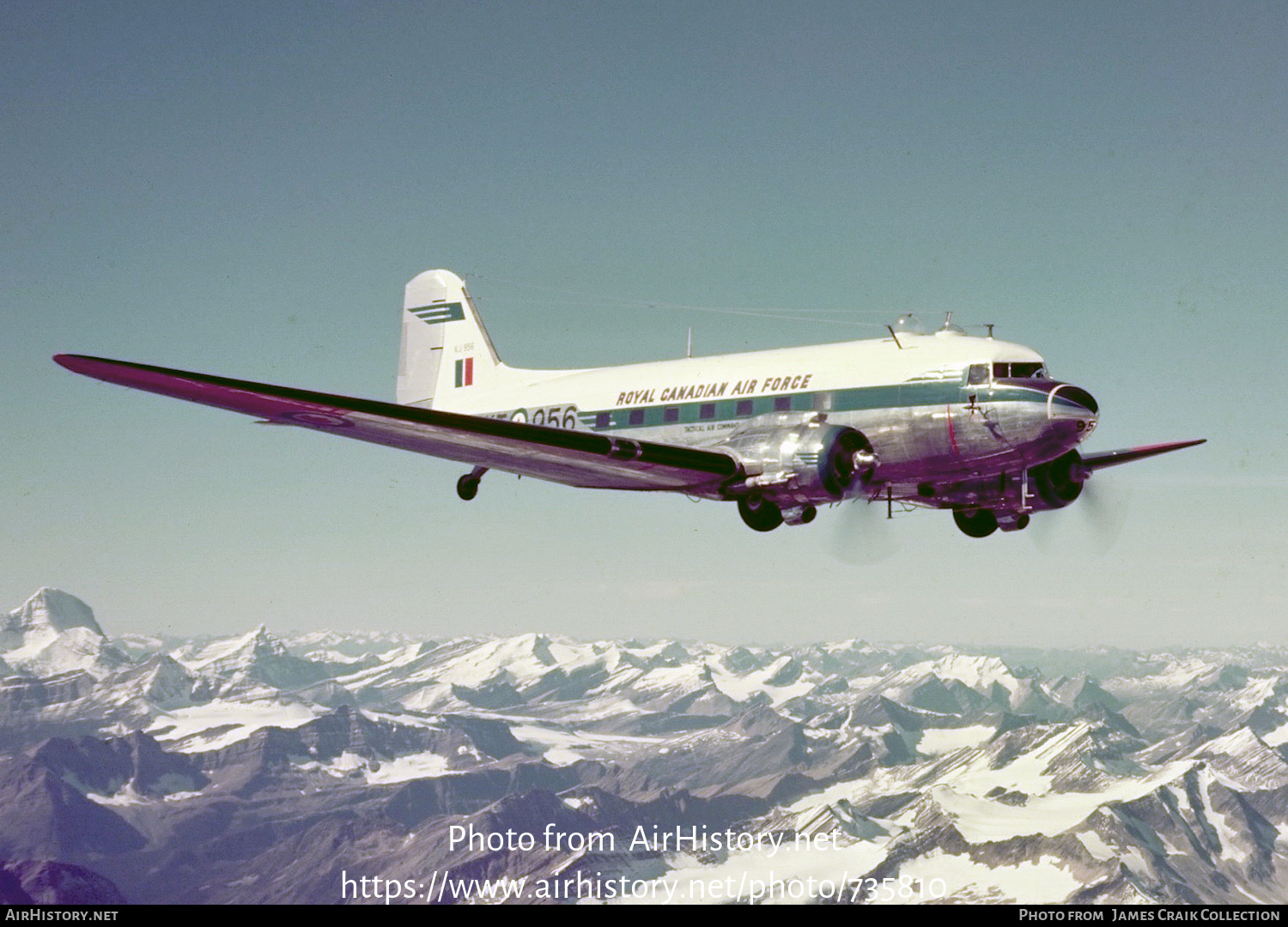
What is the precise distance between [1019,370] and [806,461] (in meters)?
6.31

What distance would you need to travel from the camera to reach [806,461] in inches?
1193

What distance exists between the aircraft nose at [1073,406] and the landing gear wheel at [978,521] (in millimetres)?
5573

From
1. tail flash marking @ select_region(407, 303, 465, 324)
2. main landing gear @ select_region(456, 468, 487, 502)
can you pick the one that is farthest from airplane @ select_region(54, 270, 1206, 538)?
tail flash marking @ select_region(407, 303, 465, 324)

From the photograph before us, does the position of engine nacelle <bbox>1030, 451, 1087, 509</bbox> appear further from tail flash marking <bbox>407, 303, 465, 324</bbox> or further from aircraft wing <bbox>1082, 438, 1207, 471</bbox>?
tail flash marking <bbox>407, 303, 465, 324</bbox>

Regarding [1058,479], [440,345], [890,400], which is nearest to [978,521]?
[1058,479]

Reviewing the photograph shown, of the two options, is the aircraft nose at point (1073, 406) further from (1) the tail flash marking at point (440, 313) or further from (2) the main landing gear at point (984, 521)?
(1) the tail flash marking at point (440, 313)

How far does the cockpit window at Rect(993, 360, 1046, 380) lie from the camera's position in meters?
31.0

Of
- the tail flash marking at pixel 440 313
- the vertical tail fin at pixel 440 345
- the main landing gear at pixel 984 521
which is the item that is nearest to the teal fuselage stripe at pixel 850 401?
the main landing gear at pixel 984 521

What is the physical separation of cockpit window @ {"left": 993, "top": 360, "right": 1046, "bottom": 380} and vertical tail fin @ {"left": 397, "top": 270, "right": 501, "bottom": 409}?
2013 cm

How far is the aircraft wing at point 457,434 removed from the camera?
87.8 feet

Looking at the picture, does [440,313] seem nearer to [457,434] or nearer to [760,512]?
[457,434]
